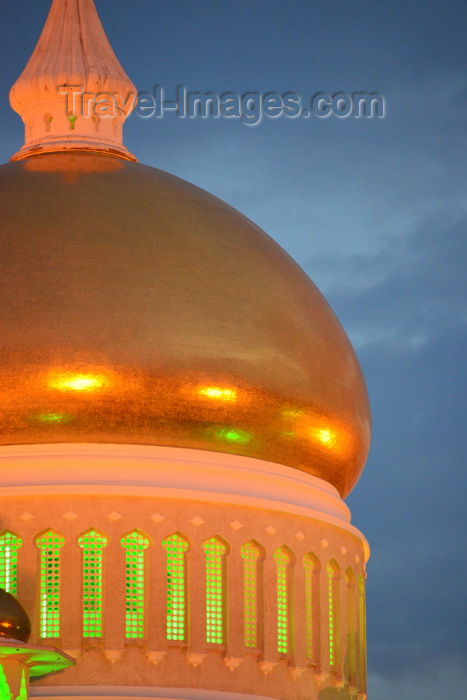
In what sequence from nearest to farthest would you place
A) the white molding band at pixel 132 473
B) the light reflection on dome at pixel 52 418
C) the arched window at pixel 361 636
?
the white molding band at pixel 132 473, the light reflection on dome at pixel 52 418, the arched window at pixel 361 636

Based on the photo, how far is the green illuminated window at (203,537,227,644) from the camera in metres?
31.6

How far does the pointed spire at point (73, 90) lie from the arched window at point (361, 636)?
870 cm

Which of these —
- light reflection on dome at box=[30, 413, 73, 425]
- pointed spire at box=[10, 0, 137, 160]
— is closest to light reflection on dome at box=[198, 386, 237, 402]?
light reflection on dome at box=[30, 413, 73, 425]

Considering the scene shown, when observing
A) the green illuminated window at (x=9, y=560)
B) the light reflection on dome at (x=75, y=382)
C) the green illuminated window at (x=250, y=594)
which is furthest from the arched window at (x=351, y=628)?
the green illuminated window at (x=9, y=560)

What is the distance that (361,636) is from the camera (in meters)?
34.4

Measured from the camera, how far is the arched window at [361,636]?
34250mm

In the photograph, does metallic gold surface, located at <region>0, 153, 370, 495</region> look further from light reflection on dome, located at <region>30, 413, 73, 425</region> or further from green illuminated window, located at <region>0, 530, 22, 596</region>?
green illuminated window, located at <region>0, 530, 22, 596</region>

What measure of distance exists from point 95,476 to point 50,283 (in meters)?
3.15

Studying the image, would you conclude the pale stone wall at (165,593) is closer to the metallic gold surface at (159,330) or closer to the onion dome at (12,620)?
the metallic gold surface at (159,330)

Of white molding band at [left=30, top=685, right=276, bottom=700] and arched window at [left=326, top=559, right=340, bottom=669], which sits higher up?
arched window at [left=326, top=559, right=340, bottom=669]

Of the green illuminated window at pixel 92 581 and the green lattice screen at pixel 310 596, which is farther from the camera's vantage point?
the green lattice screen at pixel 310 596

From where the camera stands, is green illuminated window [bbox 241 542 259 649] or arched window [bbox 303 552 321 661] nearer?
green illuminated window [bbox 241 542 259 649]

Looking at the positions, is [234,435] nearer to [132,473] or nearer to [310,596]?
[132,473]

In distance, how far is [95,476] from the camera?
3161 cm
